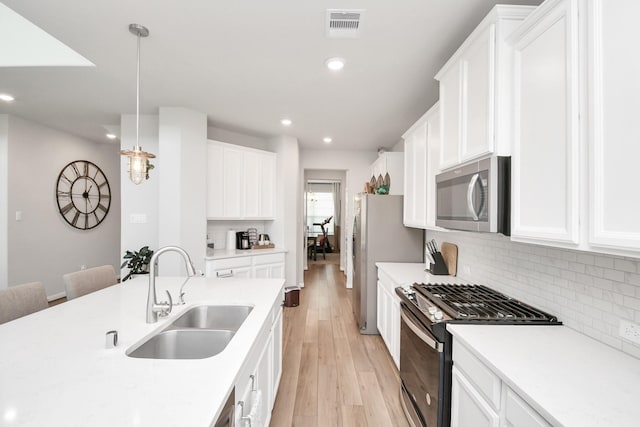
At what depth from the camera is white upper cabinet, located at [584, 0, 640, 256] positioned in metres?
0.84

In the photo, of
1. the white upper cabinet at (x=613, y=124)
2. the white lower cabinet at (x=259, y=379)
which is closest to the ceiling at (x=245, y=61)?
the white upper cabinet at (x=613, y=124)

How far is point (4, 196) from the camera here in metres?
3.86

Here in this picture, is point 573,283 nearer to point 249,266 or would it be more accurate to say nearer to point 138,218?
point 249,266

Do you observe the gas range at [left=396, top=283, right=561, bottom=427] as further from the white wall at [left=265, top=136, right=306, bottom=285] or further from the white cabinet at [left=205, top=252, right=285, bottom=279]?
the white wall at [left=265, top=136, right=306, bottom=285]

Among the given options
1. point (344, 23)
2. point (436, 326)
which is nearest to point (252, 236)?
point (344, 23)

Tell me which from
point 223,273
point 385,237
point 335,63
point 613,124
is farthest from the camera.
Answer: point 223,273

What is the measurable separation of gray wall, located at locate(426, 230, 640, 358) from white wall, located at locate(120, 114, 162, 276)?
3.82 metres

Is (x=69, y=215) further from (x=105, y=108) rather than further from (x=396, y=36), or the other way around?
(x=396, y=36)

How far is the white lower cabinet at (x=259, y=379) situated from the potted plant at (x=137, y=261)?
2285mm

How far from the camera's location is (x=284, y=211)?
15.3 ft

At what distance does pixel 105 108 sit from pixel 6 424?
384cm

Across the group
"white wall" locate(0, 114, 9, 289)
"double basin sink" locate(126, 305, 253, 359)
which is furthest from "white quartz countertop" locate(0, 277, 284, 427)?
"white wall" locate(0, 114, 9, 289)

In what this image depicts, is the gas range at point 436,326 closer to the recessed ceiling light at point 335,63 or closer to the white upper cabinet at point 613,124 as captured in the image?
the white upper cabinet at point 613,124

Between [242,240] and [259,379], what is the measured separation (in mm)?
3049
